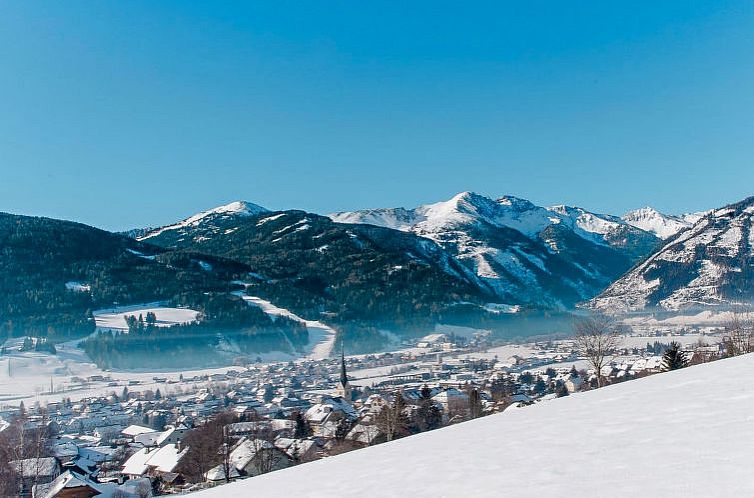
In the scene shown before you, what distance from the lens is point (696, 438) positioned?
670 cm

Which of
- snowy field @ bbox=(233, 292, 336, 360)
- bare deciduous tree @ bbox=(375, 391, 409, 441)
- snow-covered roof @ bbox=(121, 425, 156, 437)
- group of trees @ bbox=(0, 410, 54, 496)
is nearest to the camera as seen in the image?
group of trees @ bbox=(0, 410, 54, 496)

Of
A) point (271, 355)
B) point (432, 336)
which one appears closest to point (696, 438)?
point (271, 355)

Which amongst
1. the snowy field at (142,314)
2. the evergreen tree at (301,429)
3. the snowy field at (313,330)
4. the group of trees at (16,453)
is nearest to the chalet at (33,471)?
the group of trees at (16,453)

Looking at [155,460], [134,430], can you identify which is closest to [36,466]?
[155,460]

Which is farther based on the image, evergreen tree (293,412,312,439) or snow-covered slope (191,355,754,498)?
evergreen tree (293,412,312,439)

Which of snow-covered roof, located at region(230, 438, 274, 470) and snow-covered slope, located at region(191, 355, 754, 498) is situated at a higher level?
snow-covered slope, located at region(191, 355, 754, 498)

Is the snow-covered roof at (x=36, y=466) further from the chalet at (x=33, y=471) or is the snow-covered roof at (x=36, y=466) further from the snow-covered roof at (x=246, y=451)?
the snow-covered roof at (x=246, y=451)

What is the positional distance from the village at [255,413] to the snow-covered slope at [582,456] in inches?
888

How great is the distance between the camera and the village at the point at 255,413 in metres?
33.2

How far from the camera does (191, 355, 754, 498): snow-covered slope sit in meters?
5.54

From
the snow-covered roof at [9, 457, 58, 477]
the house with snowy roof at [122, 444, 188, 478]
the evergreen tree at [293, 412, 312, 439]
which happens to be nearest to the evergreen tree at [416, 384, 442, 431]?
the evergreen tree at [293, 412, 312, 439]

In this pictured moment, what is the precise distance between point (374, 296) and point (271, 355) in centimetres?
6632

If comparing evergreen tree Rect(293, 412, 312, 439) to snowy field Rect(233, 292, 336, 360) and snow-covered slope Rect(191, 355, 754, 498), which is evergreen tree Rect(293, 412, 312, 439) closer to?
snow-covered slope Rect(191, 355, 754, 498)

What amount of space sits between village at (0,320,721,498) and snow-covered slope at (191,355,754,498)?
22.6 metres
